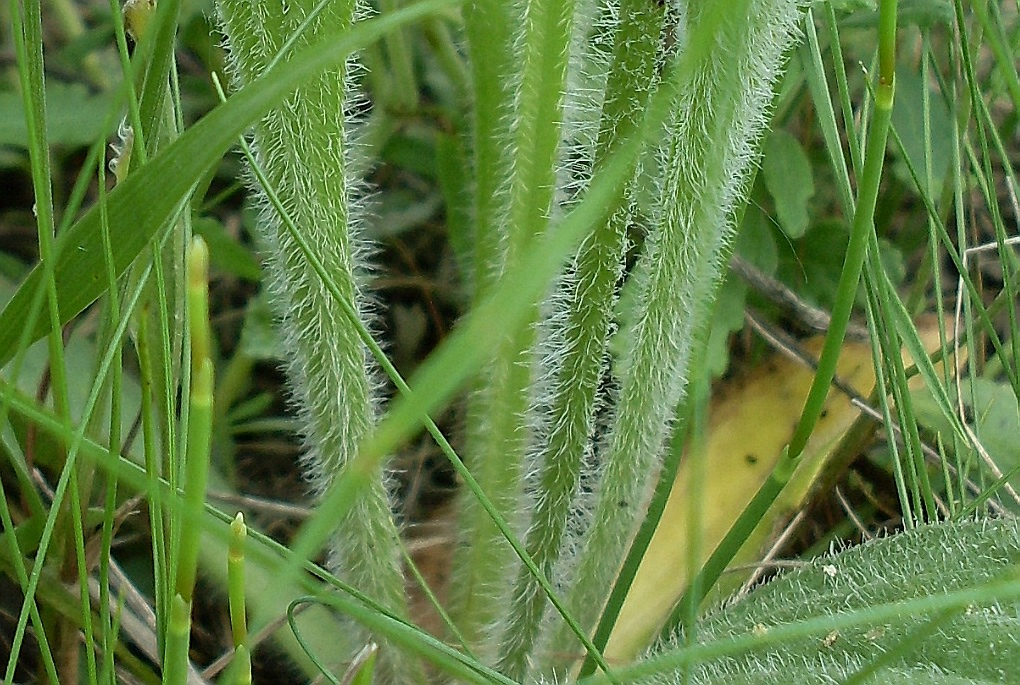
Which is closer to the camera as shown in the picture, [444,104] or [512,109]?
[512,109]

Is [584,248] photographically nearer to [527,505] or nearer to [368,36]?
[527,505]

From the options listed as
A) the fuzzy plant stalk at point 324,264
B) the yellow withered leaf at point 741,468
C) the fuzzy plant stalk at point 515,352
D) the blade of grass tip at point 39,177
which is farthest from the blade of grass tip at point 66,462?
the yellow withered leaf at point 741,468

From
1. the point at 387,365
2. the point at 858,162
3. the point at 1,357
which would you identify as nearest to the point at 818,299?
the point at 858,162

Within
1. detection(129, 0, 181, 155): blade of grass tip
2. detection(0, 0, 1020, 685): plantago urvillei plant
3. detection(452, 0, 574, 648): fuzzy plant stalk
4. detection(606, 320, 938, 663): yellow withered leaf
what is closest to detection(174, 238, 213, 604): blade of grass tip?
detection(0, 0, 1020, 685): plantago urvillei plant

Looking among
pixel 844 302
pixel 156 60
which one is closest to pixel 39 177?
pixel 156 60

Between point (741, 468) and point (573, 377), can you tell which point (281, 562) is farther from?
point (741, 468)

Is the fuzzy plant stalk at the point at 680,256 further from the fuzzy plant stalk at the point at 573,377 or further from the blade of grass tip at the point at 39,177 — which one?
the blade of grass tip at the point at 39,177
